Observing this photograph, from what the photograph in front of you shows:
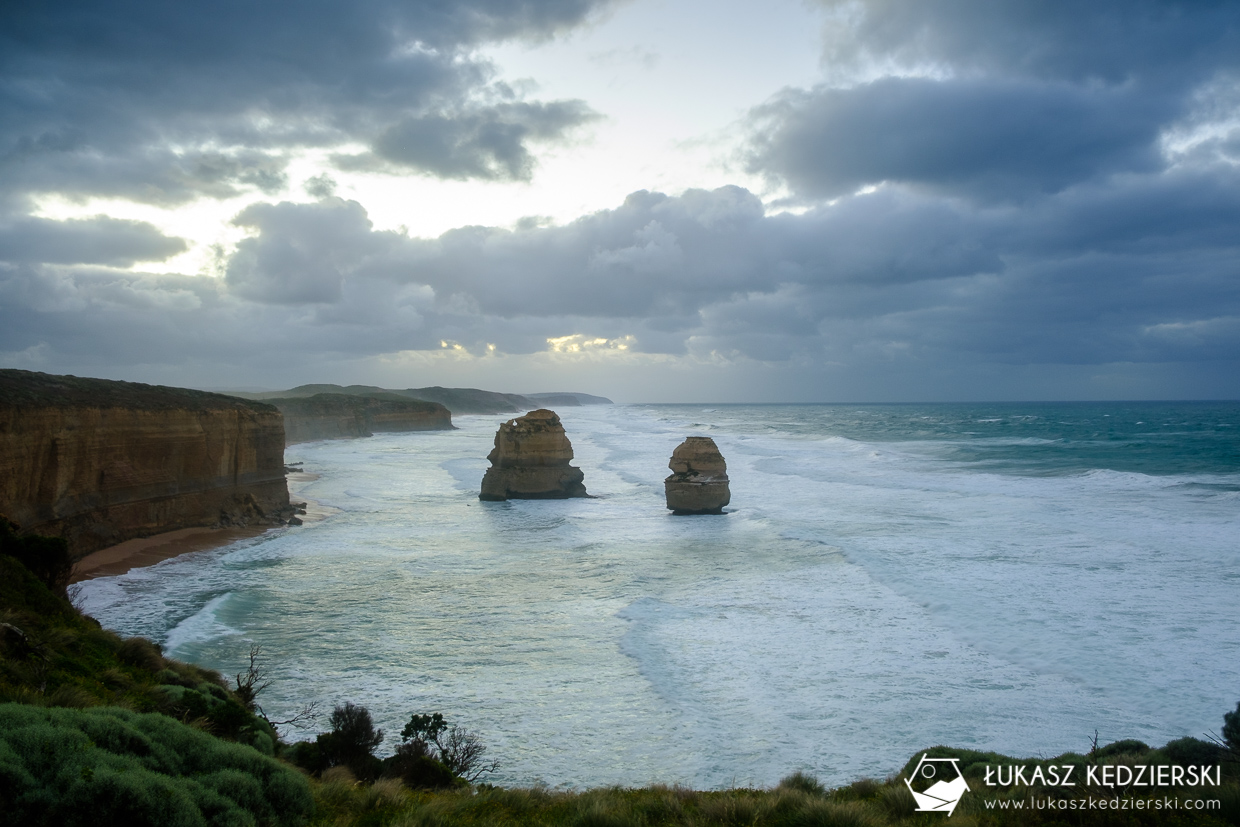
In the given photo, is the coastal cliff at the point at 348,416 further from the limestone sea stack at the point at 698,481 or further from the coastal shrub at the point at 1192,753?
the coastal shrub at the point at 1192,753

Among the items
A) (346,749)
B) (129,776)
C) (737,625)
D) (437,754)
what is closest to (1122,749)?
(737,625)

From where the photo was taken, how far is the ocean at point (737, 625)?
1002cm

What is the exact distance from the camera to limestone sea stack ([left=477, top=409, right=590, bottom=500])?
33656 mm

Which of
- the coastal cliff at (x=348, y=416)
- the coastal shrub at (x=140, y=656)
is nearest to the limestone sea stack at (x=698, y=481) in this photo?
the coastal shrub at (x=140, y=656)

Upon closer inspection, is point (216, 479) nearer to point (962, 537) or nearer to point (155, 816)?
point (155, 816)

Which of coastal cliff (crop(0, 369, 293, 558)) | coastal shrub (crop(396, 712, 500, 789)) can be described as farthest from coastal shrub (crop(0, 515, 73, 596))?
coastal cliff (crop(0, 369, 293, 558))

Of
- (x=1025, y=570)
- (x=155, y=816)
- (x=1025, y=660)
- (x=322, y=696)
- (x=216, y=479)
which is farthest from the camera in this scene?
(x=216, y=479)

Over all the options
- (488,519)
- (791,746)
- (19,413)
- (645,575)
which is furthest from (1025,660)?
(19,413)

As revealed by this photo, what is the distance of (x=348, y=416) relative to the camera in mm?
87750

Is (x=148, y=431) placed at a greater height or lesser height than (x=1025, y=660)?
greater

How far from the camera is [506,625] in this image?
48.3 feet

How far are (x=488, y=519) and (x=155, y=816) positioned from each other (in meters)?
23.9

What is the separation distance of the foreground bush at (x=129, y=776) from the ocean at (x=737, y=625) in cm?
365

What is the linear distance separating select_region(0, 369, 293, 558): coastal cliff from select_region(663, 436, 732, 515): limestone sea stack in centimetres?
1638
